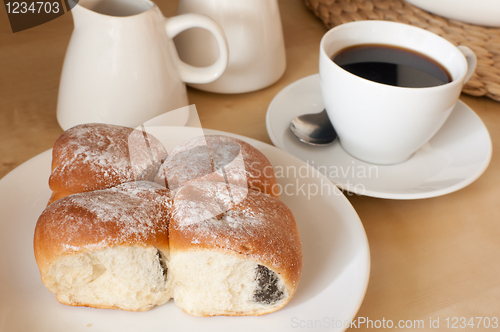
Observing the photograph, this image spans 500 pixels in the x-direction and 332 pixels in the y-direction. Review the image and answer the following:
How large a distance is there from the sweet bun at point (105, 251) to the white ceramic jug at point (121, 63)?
23 cm

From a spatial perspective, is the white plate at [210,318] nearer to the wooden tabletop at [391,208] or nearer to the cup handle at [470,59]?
the wooden tabletop at [391,208]

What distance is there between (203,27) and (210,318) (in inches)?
16.9

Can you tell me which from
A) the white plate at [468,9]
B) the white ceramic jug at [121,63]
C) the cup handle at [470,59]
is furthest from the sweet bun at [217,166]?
the white plate at [468,9]

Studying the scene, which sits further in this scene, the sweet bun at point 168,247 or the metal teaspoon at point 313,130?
the metal teaspoon at point 313,130

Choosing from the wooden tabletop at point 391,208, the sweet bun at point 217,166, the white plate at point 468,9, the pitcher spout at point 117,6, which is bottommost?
the wooden tabletop at point 391,208

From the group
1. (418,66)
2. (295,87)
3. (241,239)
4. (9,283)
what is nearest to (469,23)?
(418,66)

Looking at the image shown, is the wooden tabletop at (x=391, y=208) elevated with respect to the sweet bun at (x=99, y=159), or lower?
lower

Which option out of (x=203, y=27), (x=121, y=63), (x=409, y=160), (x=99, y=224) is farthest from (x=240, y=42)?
(x=99, y=224)

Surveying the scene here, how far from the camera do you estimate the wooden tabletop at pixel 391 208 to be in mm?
521

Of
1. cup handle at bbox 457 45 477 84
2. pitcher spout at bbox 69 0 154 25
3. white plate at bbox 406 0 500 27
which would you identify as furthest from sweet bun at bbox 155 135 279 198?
white plate at bbox 406 0 500 27

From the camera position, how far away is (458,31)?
0.81m

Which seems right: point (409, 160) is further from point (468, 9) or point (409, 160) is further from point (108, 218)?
point (108, 218)

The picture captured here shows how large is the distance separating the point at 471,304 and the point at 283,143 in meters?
0.34

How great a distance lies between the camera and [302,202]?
572mm
